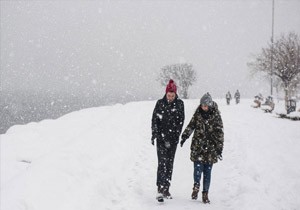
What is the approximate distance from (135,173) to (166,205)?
2280 millimetres

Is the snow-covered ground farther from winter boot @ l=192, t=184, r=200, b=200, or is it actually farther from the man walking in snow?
the man walking in snow

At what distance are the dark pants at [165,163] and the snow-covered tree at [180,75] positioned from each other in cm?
8028

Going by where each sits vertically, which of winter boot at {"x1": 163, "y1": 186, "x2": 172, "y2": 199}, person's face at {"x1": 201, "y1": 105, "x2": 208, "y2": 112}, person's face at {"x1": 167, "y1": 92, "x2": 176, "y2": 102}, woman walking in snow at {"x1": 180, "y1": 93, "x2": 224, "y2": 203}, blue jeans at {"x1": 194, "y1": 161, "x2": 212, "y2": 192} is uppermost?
person's face at {"x1": 167, "y1": 92, "x2": 176, "y2": 102}

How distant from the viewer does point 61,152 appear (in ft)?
27.4

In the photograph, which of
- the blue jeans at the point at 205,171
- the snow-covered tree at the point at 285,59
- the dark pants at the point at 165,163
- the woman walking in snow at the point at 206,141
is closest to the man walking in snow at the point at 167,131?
the dark pants at the point at 165,163

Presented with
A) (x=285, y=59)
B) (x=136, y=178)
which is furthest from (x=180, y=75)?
(x=136, y=178)

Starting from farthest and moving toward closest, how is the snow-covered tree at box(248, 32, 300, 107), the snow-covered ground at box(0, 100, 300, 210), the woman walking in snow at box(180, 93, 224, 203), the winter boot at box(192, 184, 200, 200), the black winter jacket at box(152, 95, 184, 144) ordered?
the snow-covered tree at box(248, 32, 300, 107), the black winter jacket at box(152, 95, 184, 144), the winter boot at box(192, 184, 200, 200), the woman walking in snow at box(180, 93, 224, 203), the snow-covered ground at box(0, 100, 300, 210)

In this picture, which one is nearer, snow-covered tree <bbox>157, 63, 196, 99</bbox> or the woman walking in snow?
the woman walking in snow

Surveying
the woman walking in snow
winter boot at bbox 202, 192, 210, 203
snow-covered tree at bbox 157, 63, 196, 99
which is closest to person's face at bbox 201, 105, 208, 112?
the woman walking in snow

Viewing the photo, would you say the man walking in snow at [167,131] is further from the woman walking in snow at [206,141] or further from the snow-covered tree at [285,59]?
the snow-covered tree at [285,59]

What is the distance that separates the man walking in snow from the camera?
6.83 metres

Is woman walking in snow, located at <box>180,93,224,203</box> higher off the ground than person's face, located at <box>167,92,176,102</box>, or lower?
lower

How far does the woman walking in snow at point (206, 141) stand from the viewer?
Answer: 6.54 metres

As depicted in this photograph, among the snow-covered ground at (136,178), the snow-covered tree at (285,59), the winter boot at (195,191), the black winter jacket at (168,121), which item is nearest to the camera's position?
the snow-covered ground at (136,178)
